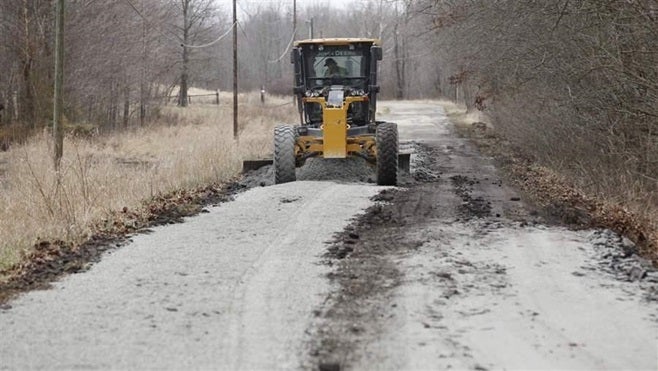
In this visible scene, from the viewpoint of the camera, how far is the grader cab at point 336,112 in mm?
14117

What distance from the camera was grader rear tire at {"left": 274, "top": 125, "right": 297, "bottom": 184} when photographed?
46.3 ft

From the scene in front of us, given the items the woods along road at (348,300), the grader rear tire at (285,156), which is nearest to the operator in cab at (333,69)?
the grader rear tire at (285,156)

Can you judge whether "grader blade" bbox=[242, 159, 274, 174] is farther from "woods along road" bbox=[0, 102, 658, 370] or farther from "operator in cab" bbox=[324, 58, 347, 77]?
"woods along road" bbox=[0, 102, 658, 370]

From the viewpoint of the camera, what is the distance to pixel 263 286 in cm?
672

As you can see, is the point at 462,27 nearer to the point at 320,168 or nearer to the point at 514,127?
the point at 514,127

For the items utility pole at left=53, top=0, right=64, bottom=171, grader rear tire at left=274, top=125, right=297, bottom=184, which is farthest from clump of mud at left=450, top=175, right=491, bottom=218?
utility pole at left=53, top=0, right=64, bottom=171

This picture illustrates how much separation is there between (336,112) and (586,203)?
4.65 m

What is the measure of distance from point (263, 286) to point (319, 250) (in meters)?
1.50

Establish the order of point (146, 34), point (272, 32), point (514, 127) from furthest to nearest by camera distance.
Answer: point (272, 32)
point (146, 34)
point (514, 127)

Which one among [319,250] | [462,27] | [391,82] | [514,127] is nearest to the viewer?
[319,250]

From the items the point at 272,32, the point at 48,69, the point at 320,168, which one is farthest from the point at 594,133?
the point at 272,32

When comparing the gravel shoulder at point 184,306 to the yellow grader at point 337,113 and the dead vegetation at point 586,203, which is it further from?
the yellow grader at point 337,113

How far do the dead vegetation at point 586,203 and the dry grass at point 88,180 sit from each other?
570cm

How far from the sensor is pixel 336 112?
561 inches
